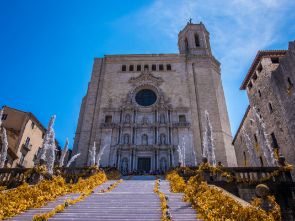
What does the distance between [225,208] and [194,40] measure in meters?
43.0

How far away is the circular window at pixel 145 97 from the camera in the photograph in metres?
38.2

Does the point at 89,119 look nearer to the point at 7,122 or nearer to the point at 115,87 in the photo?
the point at 115,87

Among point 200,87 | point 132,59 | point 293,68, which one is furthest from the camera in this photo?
point 132,59

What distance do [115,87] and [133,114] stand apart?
657 cm

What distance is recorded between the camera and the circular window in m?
38.2

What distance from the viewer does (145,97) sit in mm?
38969

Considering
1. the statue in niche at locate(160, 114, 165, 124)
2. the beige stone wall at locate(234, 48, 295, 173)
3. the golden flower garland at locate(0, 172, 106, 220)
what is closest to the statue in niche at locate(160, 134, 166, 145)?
the statue in niche at locate(160, 114, 165, 124)

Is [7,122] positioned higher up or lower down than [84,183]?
higher up

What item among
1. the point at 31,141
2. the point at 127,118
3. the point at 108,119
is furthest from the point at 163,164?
the point at 31,141

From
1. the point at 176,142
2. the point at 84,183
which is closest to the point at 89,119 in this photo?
the point at 176,142

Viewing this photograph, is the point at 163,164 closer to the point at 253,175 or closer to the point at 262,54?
the point at 262,54

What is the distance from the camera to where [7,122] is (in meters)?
27.7

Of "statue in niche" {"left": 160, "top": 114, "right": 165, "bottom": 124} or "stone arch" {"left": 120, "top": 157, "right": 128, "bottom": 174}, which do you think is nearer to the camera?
"stone arch" {"left": 120, "top": 157, "right": 128, "bottom": 174}

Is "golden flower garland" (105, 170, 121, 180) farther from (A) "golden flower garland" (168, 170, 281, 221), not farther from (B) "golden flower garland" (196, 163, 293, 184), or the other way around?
(A) "golden flower garland" (168, 170, 281, 221)
